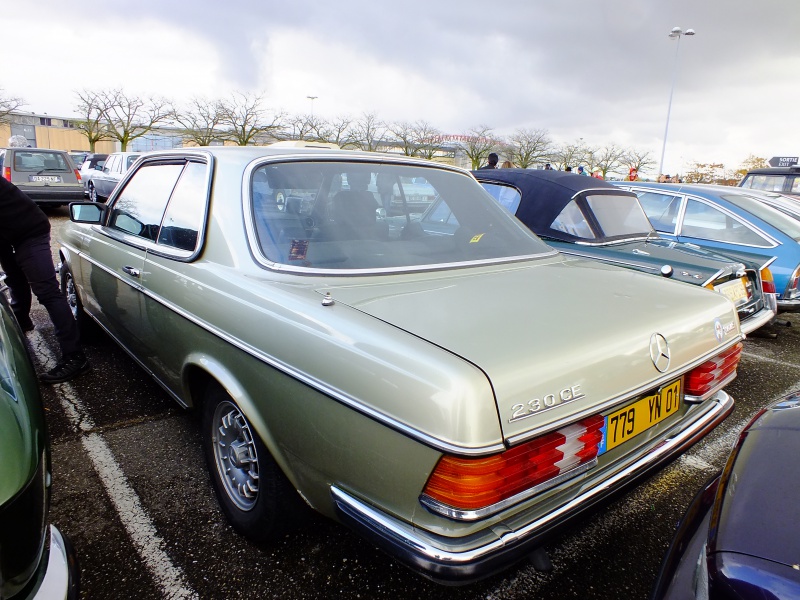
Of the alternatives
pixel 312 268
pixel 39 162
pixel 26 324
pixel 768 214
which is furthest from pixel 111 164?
pixel 768 214

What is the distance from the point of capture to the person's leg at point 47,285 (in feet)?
11.2

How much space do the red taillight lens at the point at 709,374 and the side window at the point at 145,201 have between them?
2.62 metres

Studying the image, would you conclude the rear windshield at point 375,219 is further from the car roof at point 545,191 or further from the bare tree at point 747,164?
the bare tree at point 747,164

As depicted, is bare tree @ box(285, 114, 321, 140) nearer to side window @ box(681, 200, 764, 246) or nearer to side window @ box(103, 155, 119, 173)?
side window @ box(103, 155, 119, 173)

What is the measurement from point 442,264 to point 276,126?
3492 centimetres

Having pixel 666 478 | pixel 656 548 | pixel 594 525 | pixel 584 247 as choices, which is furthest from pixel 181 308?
pixel 584 247

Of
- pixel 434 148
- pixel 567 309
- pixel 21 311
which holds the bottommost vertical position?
pixel 21 311

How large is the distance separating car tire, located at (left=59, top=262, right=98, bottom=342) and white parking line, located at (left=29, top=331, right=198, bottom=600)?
86cm

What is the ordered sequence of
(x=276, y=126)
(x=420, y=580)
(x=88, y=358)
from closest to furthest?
(x=420, y=580) → (x=88, y=358) → (x=276, y=126)

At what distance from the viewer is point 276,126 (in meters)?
34.0

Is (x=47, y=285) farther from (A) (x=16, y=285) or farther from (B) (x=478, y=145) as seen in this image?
(B) (x=478, y=145)

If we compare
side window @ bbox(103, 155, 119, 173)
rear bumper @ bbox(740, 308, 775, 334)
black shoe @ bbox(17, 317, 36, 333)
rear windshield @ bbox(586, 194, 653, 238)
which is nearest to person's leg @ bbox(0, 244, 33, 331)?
black shoe @ bbox(17, 317, 36, 333)

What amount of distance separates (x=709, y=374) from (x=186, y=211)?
8.01ft

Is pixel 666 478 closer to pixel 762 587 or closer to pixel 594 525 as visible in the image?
pixel 594 525
